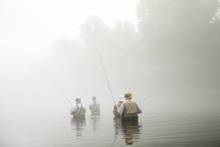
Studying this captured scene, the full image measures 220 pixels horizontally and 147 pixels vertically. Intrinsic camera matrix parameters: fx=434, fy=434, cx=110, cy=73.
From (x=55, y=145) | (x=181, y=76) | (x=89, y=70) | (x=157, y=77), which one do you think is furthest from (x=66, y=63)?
(x=55, y=145)

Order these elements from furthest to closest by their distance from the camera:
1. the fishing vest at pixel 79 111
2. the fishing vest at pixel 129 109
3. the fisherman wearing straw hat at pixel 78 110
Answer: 1. the fishing vest at pixel 79 111
2. the fisherman wearing straw hat at pixel 78 110
3. the fishing vest at pixel 129 109

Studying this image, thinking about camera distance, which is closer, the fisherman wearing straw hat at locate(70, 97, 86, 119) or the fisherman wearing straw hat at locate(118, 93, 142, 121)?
the fisherman wearing straw hat at locate(118, 93, 142, 121)

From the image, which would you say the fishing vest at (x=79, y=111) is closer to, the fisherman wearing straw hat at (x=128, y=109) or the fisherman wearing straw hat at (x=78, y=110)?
the fisherman wearing straw hat at (x=78, y=110)

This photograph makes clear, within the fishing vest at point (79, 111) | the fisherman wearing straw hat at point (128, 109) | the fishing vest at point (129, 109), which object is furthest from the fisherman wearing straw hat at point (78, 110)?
the fishing vest at point (129, 109)

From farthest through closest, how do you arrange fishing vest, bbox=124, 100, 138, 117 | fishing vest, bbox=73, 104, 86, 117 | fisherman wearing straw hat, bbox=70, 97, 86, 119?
fishing vest, bbox=73, 104, 86, 117 < fisherman wearing straw hat, bbox=70, 97, 86, 119 < fishing vest, bbox=124, 100, 138, 117

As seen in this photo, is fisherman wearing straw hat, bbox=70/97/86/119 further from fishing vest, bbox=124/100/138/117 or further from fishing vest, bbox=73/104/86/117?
fishing vest, bbox=124/100/138/117

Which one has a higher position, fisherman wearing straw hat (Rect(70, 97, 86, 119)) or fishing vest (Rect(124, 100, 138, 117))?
fisherman wearing straw hat (Rect(70, 97, 86, 119))

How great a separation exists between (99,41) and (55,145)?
10776 centimetres

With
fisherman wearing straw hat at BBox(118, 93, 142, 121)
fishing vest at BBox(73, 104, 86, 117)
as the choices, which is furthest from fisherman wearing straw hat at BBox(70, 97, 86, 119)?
fisherman wearing straw hat at BBox(118, 93, 142, 121)

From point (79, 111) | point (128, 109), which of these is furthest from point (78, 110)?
point (128, 109)

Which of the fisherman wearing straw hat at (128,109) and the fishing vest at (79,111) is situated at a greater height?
the fishing vest at (79,111)

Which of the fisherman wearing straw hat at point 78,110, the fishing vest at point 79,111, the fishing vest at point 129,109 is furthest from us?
the fishing vest at point 79,111

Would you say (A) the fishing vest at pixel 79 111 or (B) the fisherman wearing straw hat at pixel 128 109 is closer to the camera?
(B) the fisherman wearing straw hat at pixel 128 109

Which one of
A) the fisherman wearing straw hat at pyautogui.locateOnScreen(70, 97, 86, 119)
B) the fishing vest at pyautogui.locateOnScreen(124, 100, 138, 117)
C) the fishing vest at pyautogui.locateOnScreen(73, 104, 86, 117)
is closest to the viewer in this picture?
the fishing vest at pyautogui.locateOnScreen(124, 100, 138, 117)
